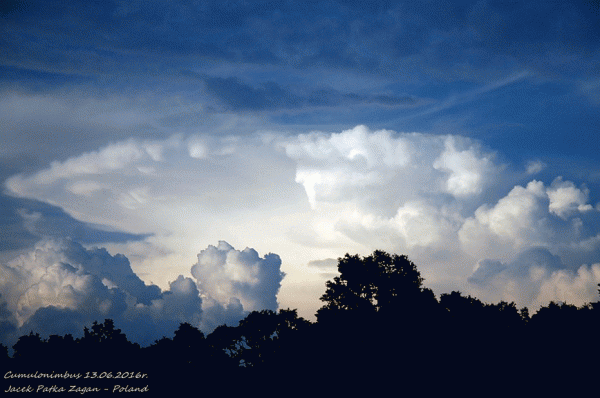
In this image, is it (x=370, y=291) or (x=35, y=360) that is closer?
(x=370, y=291)

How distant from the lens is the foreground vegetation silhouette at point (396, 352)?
36.2 meters

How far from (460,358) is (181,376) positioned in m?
38.1

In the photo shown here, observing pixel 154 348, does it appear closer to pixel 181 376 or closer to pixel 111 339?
pixel 111 339

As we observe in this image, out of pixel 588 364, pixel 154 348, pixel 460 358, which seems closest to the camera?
pixel 588 364

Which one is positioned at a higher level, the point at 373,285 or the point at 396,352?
the point at 373,285

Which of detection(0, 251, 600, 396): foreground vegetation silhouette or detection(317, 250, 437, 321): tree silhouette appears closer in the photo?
detection(0, 251, 600, 396): foreground vegetation silhouette

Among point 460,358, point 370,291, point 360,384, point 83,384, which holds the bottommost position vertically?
point 83,384

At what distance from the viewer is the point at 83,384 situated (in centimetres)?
5106

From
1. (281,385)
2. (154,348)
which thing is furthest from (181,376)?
(154,348)

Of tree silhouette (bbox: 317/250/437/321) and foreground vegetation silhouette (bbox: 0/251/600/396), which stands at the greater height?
tree silhouette (bbox: 317/250/437/321)

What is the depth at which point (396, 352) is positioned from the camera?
41.3 meters

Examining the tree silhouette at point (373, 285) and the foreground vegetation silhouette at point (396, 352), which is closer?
the foreground vegetation silhouette at point (396, 352)

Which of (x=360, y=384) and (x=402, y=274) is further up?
(x=402, y=274)

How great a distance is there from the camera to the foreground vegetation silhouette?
36156mm
